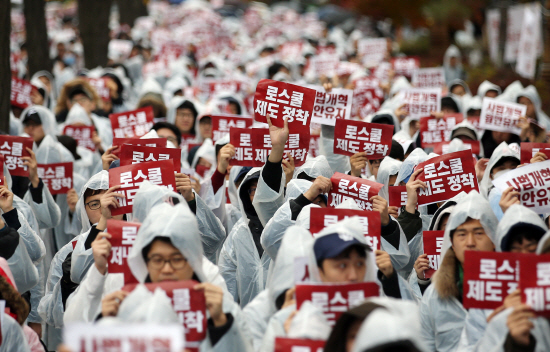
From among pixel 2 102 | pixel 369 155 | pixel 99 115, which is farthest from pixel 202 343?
pixel 99 115

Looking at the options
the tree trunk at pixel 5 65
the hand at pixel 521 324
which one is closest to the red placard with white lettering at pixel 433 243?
the hand at pixel 521 324

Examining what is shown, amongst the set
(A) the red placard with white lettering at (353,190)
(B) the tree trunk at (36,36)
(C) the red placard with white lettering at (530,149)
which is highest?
(B) the tree trunk at (36,36)

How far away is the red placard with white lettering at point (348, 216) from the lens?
15.2 ft

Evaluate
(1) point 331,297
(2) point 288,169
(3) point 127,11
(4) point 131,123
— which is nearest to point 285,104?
(2) point 288,169

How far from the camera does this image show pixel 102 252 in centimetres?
434

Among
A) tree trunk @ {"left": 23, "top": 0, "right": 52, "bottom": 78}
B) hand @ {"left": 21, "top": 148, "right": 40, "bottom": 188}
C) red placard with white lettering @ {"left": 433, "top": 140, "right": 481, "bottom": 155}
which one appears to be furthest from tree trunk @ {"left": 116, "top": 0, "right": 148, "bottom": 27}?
hand @ {"left": 21, "top": 148, "right": 40, "bottom": 188}

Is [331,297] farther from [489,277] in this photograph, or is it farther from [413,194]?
[413,194]

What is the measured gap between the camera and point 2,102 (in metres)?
8.98

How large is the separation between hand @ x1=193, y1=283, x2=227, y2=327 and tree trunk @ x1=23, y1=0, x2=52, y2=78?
1325 cm

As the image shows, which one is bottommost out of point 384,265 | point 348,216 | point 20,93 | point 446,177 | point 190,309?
point 190,309

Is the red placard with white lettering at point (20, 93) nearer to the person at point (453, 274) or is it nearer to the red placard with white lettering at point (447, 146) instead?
the red placard with white lettering at point (447, 146)

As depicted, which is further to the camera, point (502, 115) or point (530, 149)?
point (502, 115)

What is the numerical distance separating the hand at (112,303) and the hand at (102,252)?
60 cm

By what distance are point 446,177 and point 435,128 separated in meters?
3.15
